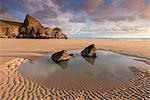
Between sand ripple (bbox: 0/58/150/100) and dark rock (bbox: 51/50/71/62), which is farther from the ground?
dark rock (bbox: 51/50/71/62)

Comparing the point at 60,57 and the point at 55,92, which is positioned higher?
the point at 60,57

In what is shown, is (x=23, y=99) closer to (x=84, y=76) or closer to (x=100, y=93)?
(x=100, y=93)

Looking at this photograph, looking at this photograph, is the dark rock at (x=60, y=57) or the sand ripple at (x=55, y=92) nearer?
the sand ripple at (x=55, y=92)

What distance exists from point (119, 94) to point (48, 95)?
3.55 m

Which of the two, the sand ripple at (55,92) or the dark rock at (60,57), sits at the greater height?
the dark rock at (60,57)

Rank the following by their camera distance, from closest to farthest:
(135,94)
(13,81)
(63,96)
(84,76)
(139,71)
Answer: (63,96), (135,94), (13,81), (84,76), (139,71)

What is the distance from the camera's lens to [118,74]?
1166cm

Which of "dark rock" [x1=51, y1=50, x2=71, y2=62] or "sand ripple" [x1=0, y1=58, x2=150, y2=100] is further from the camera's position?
"dark rock" [x1=51, y1=50, x2=71, y2=62]

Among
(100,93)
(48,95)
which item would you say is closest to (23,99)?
(48,95)

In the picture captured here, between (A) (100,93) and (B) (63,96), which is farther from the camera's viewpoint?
(A) (100,93)

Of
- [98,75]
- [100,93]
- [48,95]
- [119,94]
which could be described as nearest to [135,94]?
[119,94]

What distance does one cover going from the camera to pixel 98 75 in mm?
11234

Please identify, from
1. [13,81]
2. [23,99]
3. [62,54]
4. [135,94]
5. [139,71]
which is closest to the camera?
[23,99]

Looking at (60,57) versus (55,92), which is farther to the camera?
(60,57)
